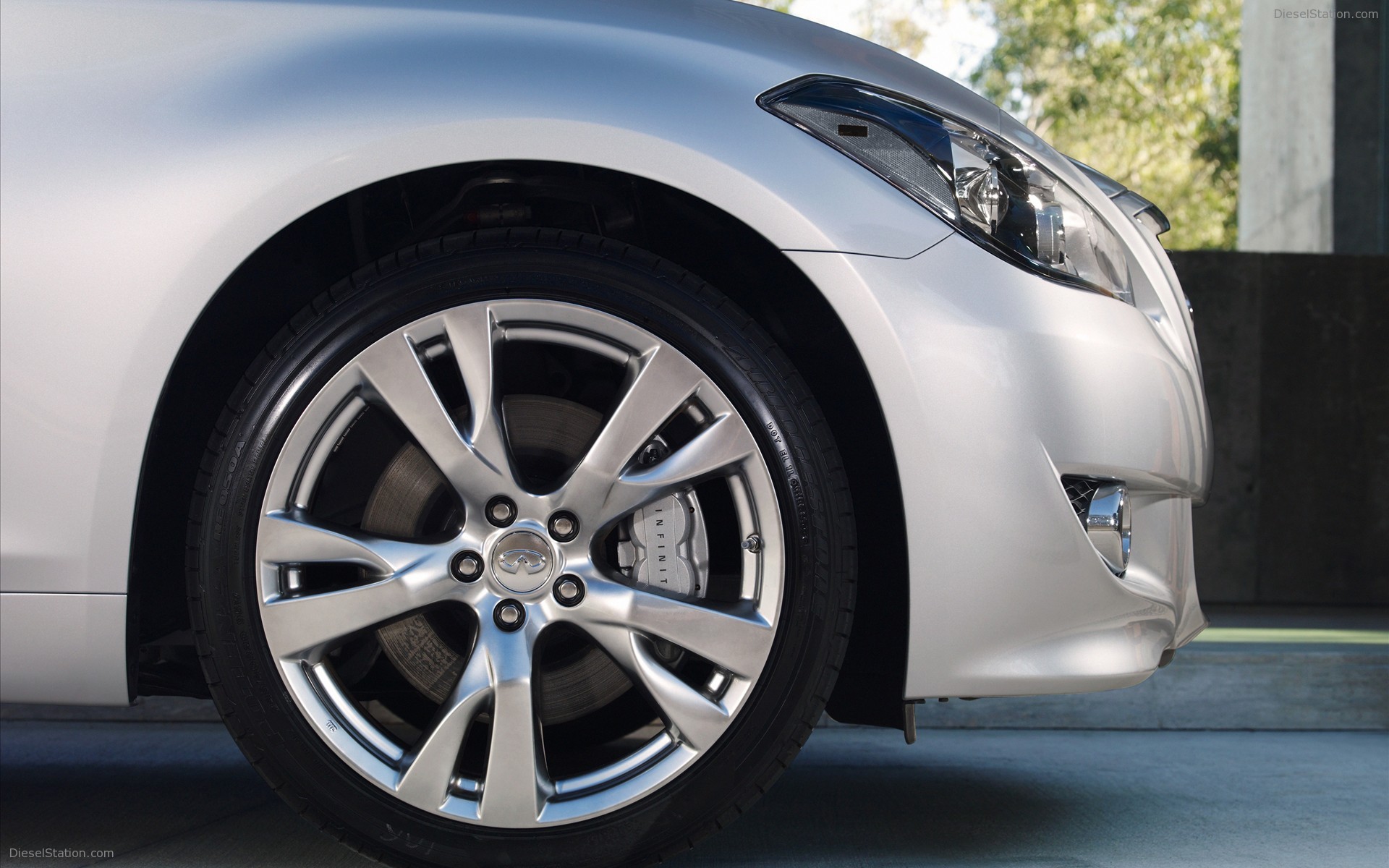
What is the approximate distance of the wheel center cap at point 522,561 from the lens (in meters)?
1.57

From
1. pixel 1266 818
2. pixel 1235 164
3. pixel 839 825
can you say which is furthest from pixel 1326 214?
pixel 1235 164

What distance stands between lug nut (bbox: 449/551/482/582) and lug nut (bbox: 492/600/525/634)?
0.05 metres

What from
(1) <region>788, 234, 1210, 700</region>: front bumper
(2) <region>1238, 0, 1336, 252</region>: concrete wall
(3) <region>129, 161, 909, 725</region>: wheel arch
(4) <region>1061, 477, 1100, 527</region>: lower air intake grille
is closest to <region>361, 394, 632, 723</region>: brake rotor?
(3) <region>129, 161, 909, 725</region>: wheel arch

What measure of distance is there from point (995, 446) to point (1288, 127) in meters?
6.45

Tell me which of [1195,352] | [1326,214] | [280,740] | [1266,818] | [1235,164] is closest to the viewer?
[280,740]

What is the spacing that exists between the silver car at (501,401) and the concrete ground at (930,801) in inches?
13.5

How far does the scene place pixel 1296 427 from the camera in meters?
4.40

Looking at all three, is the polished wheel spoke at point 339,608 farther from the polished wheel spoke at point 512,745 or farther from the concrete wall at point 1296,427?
the concrete wall at point 1296,427

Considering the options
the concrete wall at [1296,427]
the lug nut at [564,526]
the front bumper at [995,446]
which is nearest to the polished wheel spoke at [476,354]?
the lug nut at [564,526]

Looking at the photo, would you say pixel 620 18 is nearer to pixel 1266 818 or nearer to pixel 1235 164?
pixel 1266 818

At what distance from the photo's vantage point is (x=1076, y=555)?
1600 millimetres

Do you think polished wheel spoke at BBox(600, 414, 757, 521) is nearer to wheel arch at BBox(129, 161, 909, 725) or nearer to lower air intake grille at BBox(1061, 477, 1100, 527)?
wheel arch at BBox(129, 161, 909, 725)

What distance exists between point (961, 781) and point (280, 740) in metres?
1.38

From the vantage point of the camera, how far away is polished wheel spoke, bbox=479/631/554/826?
5.11 ft
